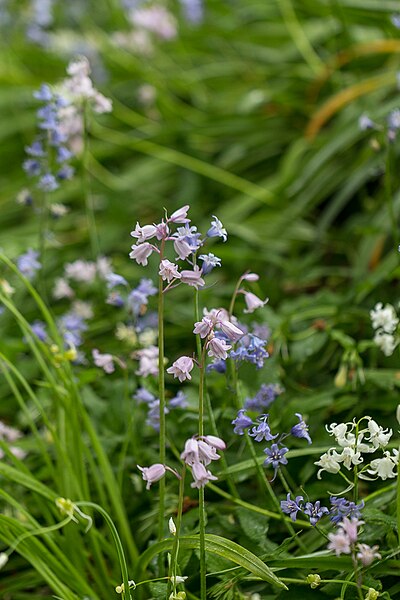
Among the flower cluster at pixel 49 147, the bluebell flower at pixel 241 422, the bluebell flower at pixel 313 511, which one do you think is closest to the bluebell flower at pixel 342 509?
the bluebell flower at pixel 313 511

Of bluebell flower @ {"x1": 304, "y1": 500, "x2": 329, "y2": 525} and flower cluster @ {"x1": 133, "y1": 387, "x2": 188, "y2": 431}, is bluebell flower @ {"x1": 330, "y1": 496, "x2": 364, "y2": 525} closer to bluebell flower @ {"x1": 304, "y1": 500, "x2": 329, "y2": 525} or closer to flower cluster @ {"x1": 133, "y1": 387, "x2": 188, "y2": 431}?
bluebell flower @ {"x1": 304, "y1": 500, "x2": 329, "y2": 525}

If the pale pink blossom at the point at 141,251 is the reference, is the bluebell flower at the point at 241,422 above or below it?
below

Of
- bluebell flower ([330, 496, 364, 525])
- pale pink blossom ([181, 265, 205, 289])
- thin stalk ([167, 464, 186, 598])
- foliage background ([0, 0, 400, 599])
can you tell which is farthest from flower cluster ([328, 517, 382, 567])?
foliage background ([0, 0, 400, 599])

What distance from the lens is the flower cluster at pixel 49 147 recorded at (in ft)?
4.33

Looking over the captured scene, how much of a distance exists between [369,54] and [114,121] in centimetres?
89

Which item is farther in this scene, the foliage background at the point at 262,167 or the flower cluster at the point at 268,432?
the foliage background at the point at 262,167

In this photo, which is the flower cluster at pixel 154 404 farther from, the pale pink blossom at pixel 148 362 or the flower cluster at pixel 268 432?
the flower cluster at pixel 268 432

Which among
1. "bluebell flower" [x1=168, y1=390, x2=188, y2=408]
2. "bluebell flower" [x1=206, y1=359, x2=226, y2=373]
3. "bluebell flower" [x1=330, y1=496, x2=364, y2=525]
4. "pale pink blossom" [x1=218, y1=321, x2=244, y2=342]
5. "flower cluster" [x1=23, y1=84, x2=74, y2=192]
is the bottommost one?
"bluebell flower" [x1=330, y1=496, x2=364, y2=525]

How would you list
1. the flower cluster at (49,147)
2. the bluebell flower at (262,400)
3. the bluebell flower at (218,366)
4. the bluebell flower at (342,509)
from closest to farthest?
1. the bluebell flower at (342,509)
2. the bluebell flower at (218,366)
3. the bluebell flower at (262,400)
4. the flower cluster at (49,147)

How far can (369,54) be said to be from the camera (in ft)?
7.68

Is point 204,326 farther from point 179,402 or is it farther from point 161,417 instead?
point 179,402

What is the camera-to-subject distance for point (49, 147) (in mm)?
1423

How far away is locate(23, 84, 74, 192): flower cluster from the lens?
4.33ft

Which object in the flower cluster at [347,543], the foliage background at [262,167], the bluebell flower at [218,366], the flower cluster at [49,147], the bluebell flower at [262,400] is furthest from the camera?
the foliage background at [262,167]
